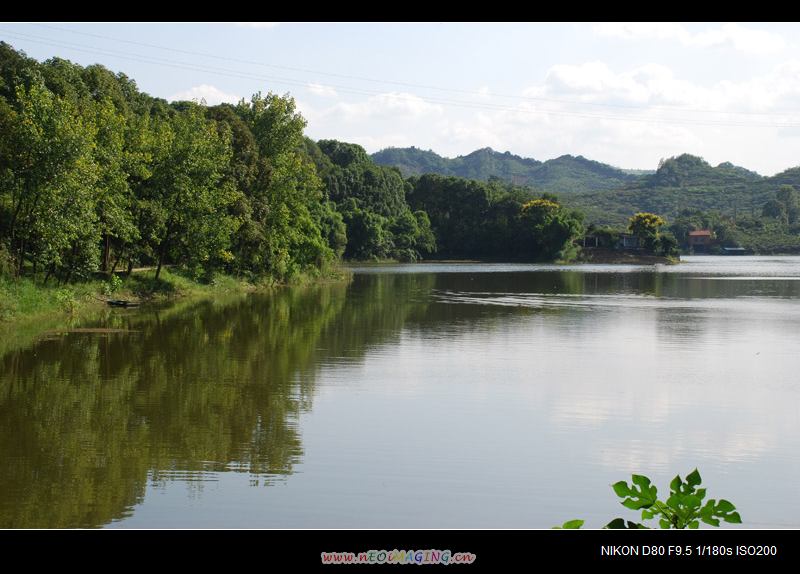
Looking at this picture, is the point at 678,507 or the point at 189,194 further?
the point at 189,194

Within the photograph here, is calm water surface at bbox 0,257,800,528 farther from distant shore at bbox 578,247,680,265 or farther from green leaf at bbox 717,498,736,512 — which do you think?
distant shore at bbox 578,247,680,265

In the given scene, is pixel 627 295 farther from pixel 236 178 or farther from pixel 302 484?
pixel 302 484

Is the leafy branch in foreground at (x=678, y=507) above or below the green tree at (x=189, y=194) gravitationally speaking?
below

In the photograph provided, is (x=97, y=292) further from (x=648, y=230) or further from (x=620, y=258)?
(x=648, y=230)

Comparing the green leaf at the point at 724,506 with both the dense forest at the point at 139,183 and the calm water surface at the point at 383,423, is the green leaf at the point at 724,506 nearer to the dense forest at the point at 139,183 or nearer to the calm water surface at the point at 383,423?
the calm water surface at the point at 383,423

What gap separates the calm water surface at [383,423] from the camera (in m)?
9.88

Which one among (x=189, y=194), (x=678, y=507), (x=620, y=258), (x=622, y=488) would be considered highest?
(x=189, y=194)

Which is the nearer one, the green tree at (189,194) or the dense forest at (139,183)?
the dense forest at (139,183)

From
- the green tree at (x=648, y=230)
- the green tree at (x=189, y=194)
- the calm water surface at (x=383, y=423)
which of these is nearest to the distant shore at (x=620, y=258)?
the green tree at (x=648, y=230)

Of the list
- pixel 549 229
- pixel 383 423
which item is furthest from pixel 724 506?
pixel 549 229

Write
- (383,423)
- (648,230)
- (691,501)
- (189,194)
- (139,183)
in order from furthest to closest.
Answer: (648,230) < (189,194) < (139,183) < (383,423) < (691,501)

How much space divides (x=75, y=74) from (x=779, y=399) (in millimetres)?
33846

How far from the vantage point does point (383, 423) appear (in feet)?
46.2

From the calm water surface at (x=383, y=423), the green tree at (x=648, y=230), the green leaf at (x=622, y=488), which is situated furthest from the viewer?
the green tree at (x=648, y=230)
